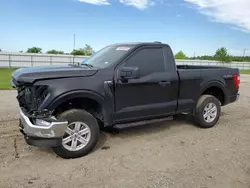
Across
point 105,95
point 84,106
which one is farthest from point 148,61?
point 84,106

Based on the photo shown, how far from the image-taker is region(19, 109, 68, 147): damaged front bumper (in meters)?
4.09

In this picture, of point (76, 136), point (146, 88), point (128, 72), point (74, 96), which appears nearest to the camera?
point (74, 96)

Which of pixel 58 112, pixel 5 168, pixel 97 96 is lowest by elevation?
pixel 5 168

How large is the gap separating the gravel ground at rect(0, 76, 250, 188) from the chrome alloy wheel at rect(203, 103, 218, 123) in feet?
1.02

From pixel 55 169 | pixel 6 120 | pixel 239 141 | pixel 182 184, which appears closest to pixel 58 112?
pixel 55 169

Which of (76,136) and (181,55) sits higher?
(181,55)

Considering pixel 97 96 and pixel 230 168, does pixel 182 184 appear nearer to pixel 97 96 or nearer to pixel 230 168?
pixel 230 168

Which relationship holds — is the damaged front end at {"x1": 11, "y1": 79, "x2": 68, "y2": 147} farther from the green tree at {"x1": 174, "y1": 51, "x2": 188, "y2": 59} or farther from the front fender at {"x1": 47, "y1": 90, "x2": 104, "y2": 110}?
the green tree at {"x1": 174, "y1": 51, "x2": 188, "y2": 59}

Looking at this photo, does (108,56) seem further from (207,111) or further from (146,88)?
(207,111)

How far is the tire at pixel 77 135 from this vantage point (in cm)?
436

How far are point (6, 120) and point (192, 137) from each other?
4445 mm

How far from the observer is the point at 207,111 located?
21.2 ft

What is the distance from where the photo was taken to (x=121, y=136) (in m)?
5.71

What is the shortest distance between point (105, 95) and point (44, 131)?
1204mm
